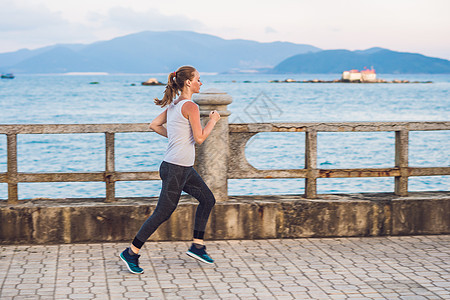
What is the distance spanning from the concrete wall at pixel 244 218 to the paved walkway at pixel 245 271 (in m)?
0.13

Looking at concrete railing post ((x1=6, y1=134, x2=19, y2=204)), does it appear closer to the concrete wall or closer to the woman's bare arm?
the concrete wall

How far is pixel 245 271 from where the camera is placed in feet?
17.8

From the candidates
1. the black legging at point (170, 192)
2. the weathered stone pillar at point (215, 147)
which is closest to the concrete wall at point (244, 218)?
the weathered stone pillar at point (215, 147)

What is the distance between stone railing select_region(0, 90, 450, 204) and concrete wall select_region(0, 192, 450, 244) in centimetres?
19

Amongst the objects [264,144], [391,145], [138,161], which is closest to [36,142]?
[138,161]

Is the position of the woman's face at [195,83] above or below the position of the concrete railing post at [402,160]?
above

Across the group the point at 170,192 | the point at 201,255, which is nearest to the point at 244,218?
the point at 201,255

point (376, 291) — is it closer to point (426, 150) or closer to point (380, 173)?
point (380, 173)

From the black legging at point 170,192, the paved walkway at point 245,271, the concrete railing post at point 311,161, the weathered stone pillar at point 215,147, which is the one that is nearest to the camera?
the paved walkway at point 245,271

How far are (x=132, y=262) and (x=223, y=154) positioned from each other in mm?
1717

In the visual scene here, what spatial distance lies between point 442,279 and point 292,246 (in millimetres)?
1630

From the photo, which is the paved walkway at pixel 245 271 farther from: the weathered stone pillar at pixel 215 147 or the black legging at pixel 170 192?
the weathered stone pillar at pixel 215 147

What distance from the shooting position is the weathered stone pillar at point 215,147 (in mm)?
6457

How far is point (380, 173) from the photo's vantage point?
270 inches
